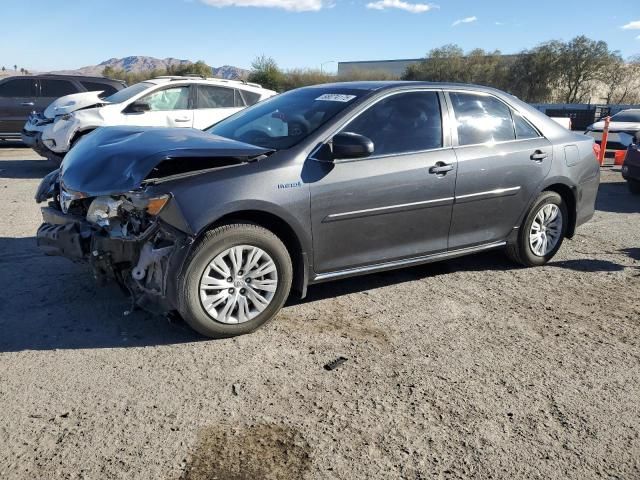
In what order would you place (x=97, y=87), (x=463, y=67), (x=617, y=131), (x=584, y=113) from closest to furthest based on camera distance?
1. (x=97, y=87)
2. (x=617, y=131)
3. (x=584, y=113)
4. (x=463, y=67)

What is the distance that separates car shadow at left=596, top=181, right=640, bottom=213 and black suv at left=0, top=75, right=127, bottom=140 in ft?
35.1

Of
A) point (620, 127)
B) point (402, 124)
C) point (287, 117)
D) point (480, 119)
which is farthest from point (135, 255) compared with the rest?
point (620, 127)

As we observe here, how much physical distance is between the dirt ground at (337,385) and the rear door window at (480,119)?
4.23 ft

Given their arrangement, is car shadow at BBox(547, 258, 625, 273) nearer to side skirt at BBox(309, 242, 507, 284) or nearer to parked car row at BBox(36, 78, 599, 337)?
parked car row at BBox(36, 78, 599, 337)

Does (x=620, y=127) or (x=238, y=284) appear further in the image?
(x=620, y=127)

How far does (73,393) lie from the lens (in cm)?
308

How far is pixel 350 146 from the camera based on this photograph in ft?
12.9

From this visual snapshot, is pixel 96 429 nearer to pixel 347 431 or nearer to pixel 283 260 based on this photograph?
pixel 347 431

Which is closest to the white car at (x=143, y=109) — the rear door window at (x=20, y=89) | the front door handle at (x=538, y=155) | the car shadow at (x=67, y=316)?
the rear door window at (x=20, y=89)

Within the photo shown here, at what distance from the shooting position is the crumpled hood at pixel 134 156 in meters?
3.65

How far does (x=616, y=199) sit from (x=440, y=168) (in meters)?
6.26

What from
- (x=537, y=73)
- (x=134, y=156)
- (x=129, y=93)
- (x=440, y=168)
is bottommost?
(x=440, y=168)

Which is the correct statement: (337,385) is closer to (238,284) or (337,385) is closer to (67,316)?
(238,284)

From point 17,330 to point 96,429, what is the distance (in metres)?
1.43
